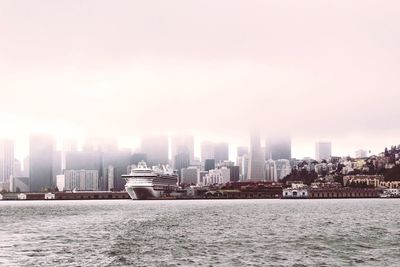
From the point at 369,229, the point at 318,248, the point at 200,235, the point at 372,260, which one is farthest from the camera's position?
the point at 369,229

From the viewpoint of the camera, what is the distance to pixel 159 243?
55.2 metres

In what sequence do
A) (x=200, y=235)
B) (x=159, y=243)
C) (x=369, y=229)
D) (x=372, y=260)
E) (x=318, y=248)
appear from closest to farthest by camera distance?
(x=372, y=260)
(x=318, y=248)
(x=159, y=243)
(x=200, y=235)
(x=369, y=229)

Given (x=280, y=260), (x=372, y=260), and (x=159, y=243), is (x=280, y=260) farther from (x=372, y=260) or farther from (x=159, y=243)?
(x=159, y=243)

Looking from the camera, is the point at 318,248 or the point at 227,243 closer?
the point at 318,248

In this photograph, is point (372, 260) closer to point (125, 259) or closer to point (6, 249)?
point (125, 259)

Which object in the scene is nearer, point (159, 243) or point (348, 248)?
point (348, 248)

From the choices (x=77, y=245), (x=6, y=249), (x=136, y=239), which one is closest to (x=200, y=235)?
(x=136, y=239)

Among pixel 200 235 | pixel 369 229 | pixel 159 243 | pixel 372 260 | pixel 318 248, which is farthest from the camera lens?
pixel 369 229

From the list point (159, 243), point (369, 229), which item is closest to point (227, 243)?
point (159, 243)

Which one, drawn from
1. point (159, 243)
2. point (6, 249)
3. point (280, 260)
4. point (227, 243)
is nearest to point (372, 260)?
point (280, 260)

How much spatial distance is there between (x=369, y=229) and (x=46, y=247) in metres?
35.0

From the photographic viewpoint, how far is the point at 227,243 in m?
55.5

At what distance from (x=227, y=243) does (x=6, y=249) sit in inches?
672

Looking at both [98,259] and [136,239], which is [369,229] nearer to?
[136,239]
